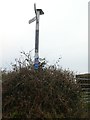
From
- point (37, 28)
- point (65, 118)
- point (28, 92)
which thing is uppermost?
point (37, 28)

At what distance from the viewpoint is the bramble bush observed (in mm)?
9422

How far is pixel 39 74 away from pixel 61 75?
69 cm

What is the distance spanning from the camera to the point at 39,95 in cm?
952

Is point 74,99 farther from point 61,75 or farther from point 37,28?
point 37,28

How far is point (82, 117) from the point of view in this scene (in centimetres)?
994

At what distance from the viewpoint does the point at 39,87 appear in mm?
9633

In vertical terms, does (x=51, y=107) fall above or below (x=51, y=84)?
below

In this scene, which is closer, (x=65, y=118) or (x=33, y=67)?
(x=65, y=118)

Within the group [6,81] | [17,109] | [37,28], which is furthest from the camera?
[37,28]

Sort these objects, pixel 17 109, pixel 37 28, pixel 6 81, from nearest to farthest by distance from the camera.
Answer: pixel 17 109 < pixel 6 81 < pixel 37 28

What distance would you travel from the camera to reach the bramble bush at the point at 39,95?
9422 millimetres

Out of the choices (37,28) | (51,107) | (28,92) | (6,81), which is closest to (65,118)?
(51,107)

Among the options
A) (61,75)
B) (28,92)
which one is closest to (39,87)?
(28,92)

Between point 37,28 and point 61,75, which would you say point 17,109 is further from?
point 37,28
